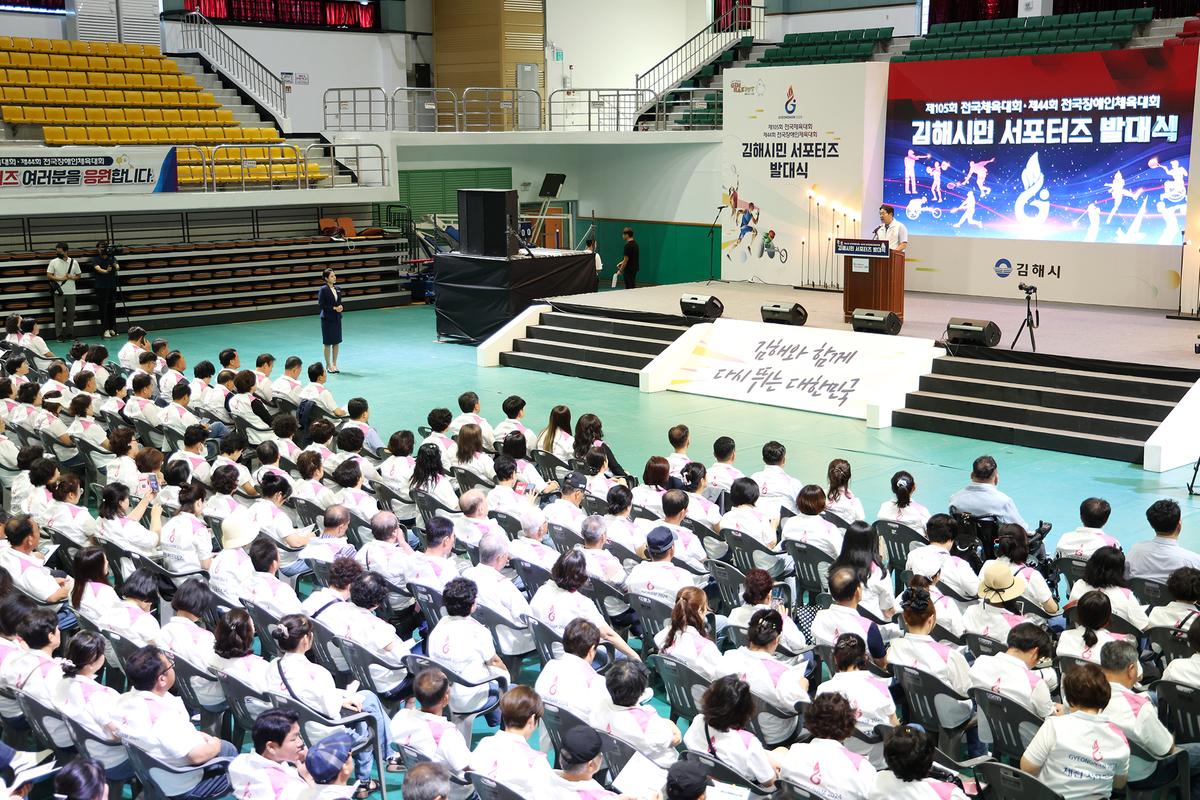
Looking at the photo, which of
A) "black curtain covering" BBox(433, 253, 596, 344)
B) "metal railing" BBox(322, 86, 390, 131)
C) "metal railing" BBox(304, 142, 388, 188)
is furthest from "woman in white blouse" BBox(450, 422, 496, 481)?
"metal railing" BBox(322, 86, 390, 131)

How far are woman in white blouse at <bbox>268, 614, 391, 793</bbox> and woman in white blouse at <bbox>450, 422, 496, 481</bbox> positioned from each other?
402 cm

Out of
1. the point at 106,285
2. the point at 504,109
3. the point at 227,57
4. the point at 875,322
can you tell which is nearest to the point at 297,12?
the point at 227,57

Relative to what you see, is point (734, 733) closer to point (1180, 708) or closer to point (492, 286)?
point (1180, 708)

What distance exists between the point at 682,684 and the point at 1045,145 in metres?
15.2

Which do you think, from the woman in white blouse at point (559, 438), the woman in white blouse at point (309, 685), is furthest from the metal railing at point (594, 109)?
the woman in white blouse at point (309, 685)

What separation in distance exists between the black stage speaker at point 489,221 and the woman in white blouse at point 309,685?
14064 mm

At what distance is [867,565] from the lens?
7.05 metres

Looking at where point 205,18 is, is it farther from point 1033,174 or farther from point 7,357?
point 1033,174

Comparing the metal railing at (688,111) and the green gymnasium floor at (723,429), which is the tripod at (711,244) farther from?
the green gymnasium floor at (723,429)

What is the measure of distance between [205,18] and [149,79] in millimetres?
2147

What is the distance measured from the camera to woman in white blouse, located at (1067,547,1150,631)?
6625mm

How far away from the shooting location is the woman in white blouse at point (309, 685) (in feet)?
18.6

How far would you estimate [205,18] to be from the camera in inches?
993

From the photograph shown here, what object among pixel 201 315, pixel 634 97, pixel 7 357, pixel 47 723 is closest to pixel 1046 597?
pixel 47 723
